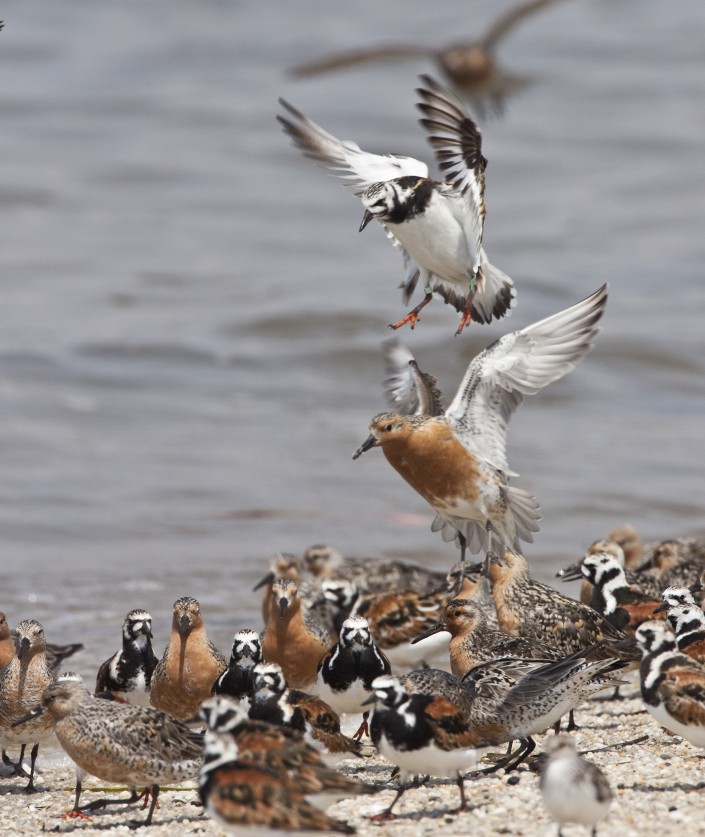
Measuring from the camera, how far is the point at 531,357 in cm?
1014

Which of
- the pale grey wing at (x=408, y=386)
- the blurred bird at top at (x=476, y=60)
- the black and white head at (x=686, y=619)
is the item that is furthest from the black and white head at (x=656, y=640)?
the blurred bird at top at (x=476, y=60)

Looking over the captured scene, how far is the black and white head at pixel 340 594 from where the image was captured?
35.8ft

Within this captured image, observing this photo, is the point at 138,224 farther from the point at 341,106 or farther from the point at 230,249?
the point at 341,106

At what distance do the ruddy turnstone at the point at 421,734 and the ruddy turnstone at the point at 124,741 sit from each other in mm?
1041

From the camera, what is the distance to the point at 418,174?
973 centimetres

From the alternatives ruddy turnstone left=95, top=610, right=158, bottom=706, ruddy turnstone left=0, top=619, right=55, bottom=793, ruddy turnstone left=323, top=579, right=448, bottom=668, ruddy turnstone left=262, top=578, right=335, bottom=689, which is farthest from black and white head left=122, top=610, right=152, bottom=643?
ruddy turnstone left=323, top=579, right=448, bottom=668

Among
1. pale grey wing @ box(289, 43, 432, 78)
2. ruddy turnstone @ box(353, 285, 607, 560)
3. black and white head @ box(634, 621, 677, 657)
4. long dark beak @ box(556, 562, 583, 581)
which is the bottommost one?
long dark beak @ box(556, 562, 583, 581)

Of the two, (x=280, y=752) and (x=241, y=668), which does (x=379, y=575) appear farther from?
(x=280, y=752)

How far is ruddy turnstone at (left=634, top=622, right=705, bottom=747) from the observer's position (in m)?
7.24

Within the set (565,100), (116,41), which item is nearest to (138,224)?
(116,41)

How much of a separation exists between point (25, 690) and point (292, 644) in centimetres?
207

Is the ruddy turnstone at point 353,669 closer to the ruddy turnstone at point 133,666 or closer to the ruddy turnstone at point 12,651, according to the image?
the ruddy turnstone at point 133,666

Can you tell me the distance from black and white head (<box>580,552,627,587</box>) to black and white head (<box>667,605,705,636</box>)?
1.27 m

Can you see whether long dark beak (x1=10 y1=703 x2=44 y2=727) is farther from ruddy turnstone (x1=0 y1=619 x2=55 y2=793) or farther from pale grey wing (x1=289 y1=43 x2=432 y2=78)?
pale grey wing (x1=289 y1=43 x2=432 y2=78)
